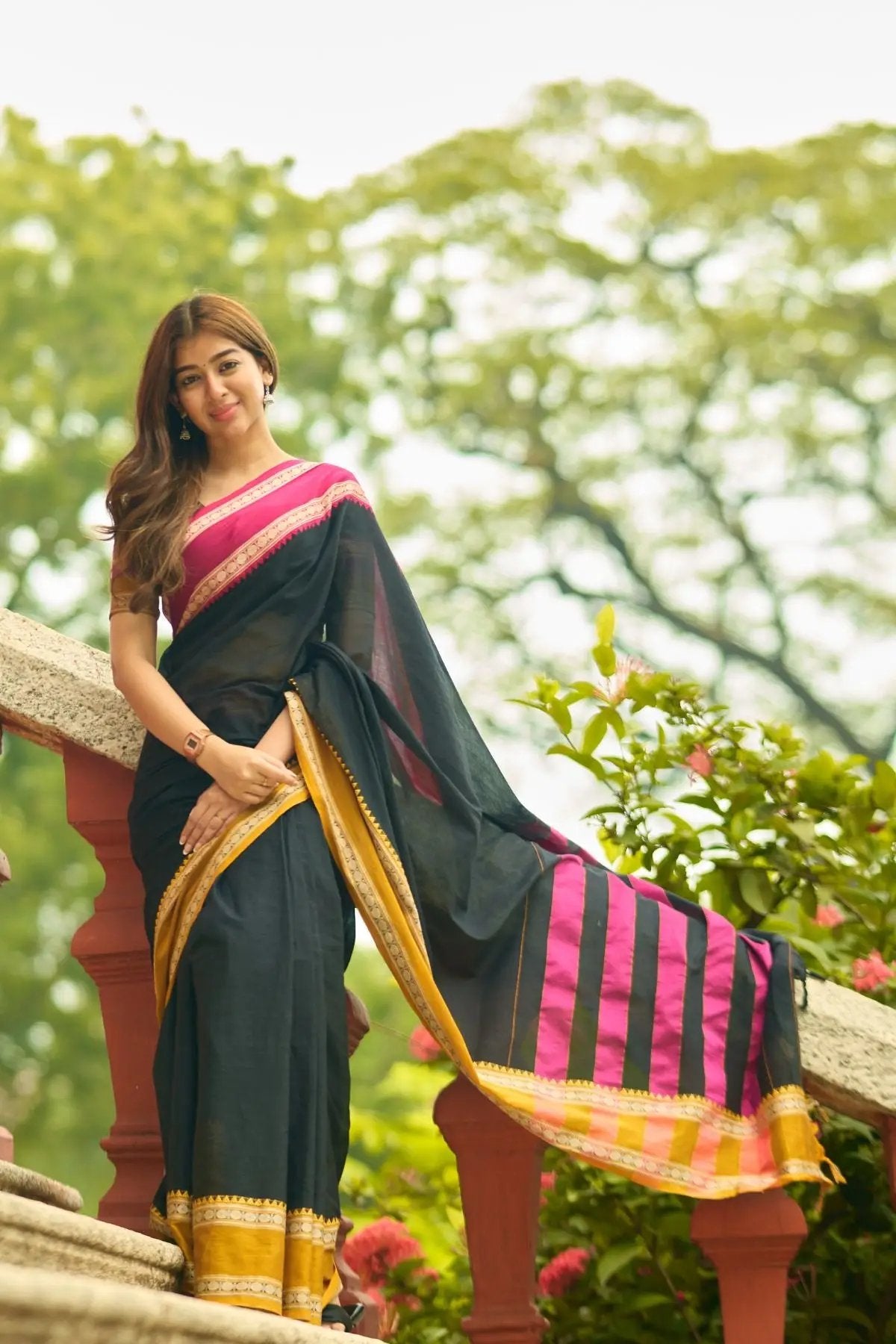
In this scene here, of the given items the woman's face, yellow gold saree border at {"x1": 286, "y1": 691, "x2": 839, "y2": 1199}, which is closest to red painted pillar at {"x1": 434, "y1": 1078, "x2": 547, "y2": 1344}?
yellow gold saree border at {"x1": 286, "y1": 691, "x2": 839, "y2": 1199}

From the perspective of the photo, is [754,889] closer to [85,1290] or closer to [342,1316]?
[342,1316]

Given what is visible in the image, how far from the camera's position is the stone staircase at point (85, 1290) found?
1.06 m

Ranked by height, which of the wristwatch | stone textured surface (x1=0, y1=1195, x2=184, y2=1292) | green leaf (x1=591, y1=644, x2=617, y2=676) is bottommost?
stone textured surface (x1=0, y1=1195, x2=184, y2=1292)

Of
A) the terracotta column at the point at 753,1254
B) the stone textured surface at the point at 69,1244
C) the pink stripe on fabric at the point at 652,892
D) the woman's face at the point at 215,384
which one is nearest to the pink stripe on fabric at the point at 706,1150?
the terracotta column at the point at 753,1254

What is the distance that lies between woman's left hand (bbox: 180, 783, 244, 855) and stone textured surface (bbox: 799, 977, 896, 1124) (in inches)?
33.7

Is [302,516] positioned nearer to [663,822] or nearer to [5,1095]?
[663,822]

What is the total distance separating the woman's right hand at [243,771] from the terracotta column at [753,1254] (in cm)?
87

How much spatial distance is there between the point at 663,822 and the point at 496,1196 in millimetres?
772

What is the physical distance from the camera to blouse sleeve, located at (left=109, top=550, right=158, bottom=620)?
247cm

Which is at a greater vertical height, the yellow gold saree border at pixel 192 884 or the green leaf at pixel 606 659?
the green leaf at pixel 606 659

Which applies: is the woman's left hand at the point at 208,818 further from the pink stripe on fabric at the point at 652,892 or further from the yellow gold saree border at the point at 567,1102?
the pink stripe on fabric at the point at 652,892

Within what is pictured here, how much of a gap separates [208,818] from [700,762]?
38.3 inches

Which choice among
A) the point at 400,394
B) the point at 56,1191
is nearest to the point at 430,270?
the point at 400,394

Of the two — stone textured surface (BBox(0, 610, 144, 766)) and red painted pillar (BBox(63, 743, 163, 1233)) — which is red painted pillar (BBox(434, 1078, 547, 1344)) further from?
stone textured surface (BBox(0, 610, 144, 766))
